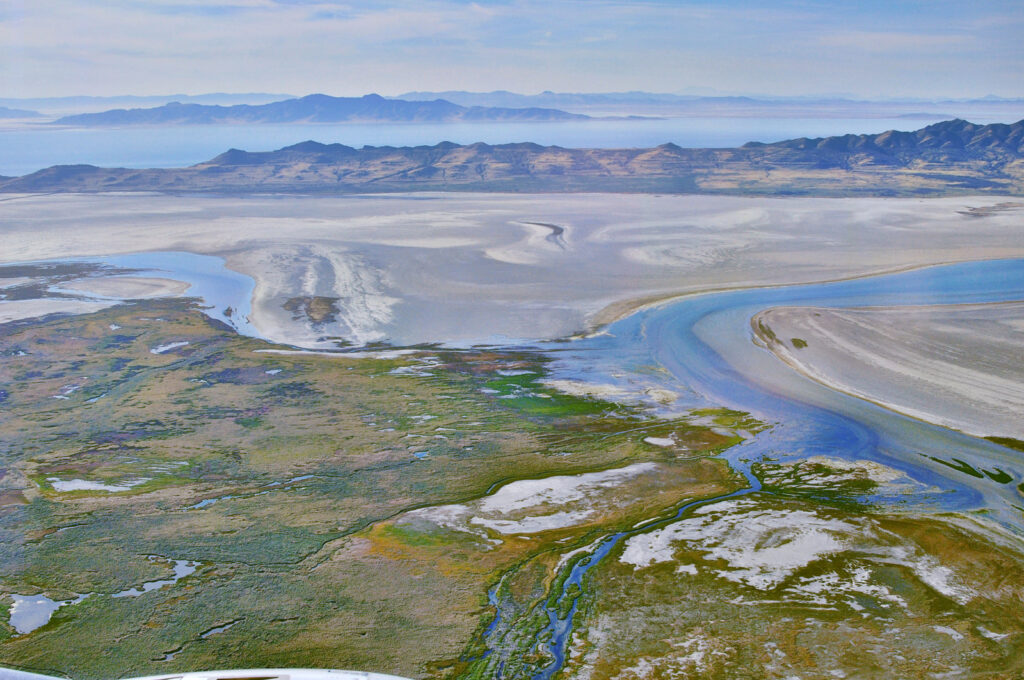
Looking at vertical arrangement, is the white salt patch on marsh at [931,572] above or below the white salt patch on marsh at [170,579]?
above

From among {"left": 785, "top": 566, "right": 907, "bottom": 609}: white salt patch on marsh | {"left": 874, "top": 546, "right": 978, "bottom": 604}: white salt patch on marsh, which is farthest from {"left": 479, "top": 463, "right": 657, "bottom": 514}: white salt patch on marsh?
{"left": 874, "top": 546, "right": 978, "bottom": 604}: white salt patch on marsh

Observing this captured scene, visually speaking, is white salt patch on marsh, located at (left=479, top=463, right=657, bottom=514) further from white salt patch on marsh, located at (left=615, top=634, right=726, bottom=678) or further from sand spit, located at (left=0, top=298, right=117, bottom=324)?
sand spit, located at (left=0, top=298, right=117, bottom=324)

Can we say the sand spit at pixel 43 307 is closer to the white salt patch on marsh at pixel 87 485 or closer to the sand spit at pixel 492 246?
the sand spit at pixel 492 246

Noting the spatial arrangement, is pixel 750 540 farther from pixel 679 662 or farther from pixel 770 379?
pixel 770 379

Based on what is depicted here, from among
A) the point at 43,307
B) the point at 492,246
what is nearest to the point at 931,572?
the point at 43,307

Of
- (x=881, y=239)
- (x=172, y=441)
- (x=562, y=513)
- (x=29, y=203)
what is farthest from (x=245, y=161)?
(x=562, y=513)

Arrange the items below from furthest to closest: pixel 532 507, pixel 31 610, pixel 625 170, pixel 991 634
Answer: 1. pixel 625 170
2. pixel 532 507
3. pixel 31 610
4. pixel 991 634

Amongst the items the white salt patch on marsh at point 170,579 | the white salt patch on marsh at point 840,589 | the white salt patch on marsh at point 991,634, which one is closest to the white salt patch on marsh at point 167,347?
the white salt patch on marsh at point 170,579

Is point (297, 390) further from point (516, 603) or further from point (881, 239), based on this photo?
point (881, 239)
